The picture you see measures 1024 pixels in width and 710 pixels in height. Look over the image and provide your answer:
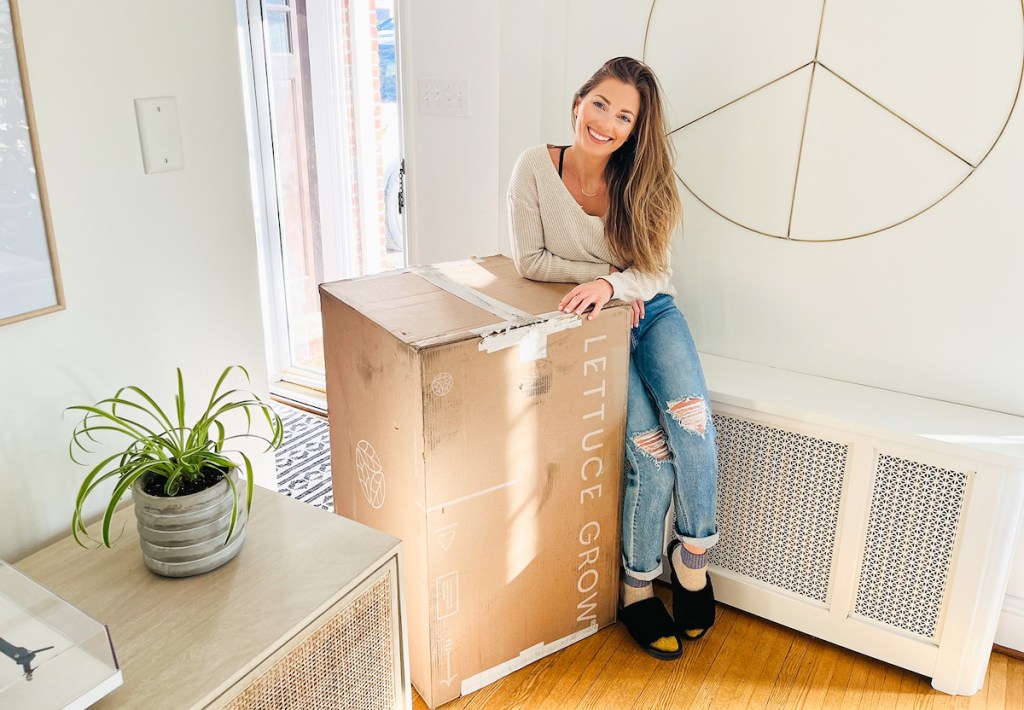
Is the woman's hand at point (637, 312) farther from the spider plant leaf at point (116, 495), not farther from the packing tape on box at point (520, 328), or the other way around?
the spider plant leaf at point (116, 495)

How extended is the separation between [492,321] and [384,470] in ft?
1.20

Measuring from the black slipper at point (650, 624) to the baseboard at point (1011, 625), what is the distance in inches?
27.4

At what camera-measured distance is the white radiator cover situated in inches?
63.4

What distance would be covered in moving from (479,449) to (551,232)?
530 mm

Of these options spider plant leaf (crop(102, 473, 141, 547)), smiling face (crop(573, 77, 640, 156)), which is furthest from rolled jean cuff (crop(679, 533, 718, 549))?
spider plant leaf (crop(102, 473, 141, 547))

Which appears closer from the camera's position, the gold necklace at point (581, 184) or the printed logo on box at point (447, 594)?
the printed logo on box at point (447, 594)

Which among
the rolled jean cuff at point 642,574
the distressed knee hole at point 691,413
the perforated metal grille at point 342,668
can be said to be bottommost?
the rolled jean cuff at point 642,574

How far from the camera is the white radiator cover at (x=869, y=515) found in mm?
1610

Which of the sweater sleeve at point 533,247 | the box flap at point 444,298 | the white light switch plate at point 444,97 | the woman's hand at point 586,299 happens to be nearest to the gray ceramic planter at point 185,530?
the box flap at point 444,298

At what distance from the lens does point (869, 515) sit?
67.8 inches

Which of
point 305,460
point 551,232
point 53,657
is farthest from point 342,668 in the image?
point 305,460

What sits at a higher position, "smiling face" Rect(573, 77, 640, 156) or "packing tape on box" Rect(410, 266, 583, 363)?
"smiling face" Rect(573, 77, 640, 156)

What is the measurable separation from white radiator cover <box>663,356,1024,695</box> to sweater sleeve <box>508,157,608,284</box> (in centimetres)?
40

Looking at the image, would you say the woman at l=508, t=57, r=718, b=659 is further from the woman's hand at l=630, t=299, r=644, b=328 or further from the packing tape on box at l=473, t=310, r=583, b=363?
the packing tape on box at l=473, t=310, r=583, b=363
